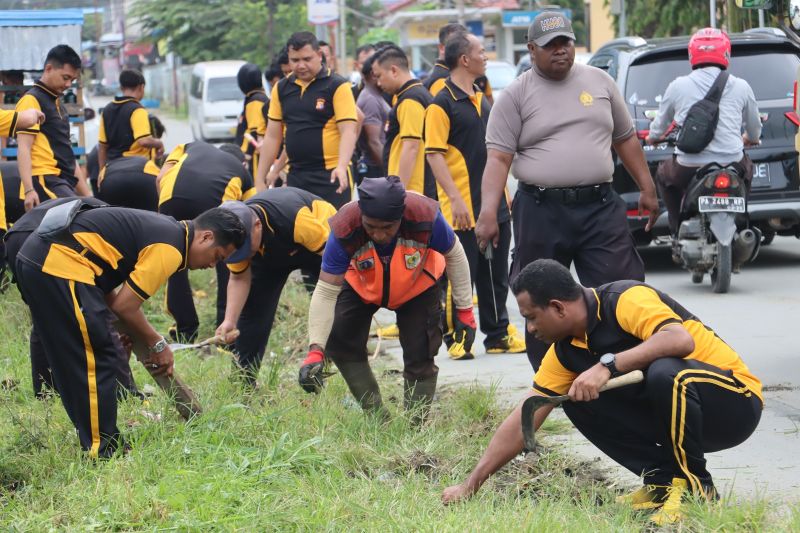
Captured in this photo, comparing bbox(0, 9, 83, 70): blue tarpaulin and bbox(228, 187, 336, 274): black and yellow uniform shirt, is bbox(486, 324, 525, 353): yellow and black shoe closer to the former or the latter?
bbox(228, 187, 336, 274): black and yellow uniform shirt

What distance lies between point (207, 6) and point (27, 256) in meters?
45.1

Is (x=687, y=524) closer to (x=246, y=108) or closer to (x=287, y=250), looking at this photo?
(x=287, y=250)

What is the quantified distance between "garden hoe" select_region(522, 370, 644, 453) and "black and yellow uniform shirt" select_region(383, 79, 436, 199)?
4.20 m

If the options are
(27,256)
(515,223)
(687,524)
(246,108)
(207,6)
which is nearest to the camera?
(687,524)

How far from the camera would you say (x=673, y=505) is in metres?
4.63

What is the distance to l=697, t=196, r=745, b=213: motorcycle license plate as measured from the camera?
920 centimetres

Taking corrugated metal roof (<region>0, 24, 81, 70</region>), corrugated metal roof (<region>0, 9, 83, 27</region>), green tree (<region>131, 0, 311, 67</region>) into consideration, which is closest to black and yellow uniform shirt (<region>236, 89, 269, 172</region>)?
corrugated metal roof (<region>0, 24, 81, 70</region>)

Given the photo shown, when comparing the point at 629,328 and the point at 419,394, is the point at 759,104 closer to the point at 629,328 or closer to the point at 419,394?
the point at 419,394

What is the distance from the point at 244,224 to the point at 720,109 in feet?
14.5

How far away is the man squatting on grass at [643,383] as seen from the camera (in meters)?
4.58

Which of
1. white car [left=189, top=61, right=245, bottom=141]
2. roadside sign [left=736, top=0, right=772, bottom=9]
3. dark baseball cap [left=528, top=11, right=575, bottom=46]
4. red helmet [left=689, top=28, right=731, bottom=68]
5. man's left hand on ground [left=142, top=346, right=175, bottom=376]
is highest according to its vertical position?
roadside sign [left=736, top=0, right=772, bottom=9]

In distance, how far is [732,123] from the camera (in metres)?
9.18

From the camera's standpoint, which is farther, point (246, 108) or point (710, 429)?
point (246, 108)

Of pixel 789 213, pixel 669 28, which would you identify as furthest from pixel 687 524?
pixel 669 28
